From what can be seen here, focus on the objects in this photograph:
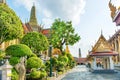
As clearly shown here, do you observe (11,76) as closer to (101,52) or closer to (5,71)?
(5,71)

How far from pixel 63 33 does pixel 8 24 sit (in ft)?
79.0

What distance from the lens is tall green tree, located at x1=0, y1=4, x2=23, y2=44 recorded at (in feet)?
60.8

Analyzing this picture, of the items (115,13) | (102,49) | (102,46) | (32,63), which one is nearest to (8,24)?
(32,63)

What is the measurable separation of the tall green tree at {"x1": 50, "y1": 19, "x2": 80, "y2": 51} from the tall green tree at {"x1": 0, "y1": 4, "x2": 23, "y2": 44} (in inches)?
851

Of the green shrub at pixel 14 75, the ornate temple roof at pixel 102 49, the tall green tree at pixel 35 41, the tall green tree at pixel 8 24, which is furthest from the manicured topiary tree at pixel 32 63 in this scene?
the ornate temple roof at pixel 102 49

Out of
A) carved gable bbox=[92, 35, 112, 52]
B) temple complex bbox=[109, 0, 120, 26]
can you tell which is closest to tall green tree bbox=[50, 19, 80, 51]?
carved gable bbox=[92, 35, 112, 52]

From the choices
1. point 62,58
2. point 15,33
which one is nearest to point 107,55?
point 62,58

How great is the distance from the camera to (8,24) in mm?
18875

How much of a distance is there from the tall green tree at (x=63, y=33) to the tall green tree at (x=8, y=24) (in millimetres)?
21623

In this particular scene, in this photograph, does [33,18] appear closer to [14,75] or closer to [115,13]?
[14,75]

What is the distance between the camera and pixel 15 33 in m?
19.7

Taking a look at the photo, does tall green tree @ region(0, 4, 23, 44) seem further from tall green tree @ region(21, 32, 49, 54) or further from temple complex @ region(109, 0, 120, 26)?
temple complex @ region(109, 0, 120, 26)

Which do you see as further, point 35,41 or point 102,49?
point 102,49

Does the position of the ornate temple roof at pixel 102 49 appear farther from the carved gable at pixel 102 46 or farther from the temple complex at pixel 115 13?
the temple complex at pixel 115 13
